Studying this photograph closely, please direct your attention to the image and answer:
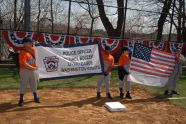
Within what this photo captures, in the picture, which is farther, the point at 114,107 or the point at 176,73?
the point at 176,73

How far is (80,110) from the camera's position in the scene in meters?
6.98

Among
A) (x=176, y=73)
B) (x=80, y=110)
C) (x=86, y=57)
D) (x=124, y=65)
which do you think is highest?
(x=86, y=57)

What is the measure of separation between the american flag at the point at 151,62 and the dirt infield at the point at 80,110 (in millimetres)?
920

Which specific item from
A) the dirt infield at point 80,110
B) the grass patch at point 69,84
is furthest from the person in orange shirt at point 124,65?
the grass patch at point 69,84

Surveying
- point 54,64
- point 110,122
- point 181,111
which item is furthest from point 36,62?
point 181,111

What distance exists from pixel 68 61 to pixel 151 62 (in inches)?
116

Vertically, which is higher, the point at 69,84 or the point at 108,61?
the point at 108,61

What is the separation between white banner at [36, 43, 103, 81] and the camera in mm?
7410

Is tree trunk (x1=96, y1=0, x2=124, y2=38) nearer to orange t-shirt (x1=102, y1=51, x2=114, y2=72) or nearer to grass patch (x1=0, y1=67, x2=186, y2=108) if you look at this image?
grass patch (x1=0, y1=67, x2=186, y2=108)

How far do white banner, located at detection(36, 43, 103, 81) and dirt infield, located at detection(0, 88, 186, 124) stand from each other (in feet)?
2.76

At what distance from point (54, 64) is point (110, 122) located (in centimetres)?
248

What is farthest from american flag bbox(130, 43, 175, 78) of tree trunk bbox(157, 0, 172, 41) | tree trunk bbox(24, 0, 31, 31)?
tree trunk bbox(157, 0, 172, 41)

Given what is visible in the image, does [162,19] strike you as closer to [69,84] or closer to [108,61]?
[69,84]

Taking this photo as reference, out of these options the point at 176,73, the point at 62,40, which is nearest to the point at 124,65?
the point at 176,73
